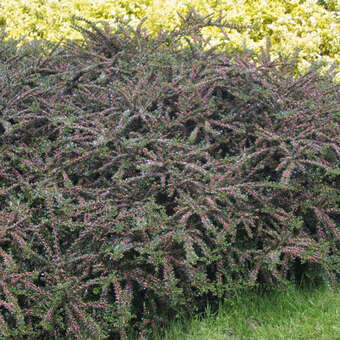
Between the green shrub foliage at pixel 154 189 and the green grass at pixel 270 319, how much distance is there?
12 centimetres

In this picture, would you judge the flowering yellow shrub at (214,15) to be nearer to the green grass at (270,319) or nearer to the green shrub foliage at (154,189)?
the green shrub foliage at (154,189)

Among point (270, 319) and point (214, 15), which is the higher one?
point (214, 15)

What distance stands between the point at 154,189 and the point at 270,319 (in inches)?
39.2

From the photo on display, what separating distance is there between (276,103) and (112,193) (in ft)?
4.04

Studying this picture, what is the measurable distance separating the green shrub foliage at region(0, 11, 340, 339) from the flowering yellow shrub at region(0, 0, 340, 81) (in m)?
2.56

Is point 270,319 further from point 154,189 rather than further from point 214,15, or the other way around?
point 214,15

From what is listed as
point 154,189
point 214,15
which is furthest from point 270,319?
point 214,15

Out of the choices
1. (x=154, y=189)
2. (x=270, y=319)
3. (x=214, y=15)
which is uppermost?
(x=214, y=15)

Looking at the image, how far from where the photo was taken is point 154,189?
279 cm

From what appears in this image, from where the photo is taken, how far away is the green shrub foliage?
259 centimetres

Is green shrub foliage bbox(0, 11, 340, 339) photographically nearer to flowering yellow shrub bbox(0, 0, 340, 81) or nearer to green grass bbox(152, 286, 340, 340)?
green grass bbox(152, 286, 340, 340)

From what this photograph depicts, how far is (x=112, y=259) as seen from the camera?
2680mm

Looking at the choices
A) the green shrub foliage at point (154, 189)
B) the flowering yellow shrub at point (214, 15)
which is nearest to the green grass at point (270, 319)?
the green shrub foliage at point (154, 189)

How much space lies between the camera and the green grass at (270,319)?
2.65m
